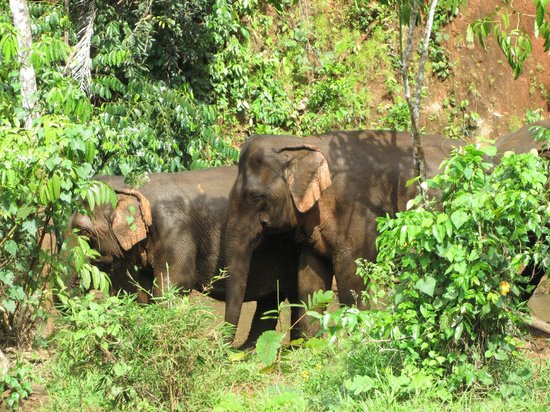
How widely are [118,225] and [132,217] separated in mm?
177

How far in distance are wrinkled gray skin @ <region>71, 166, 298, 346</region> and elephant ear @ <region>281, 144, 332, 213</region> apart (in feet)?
2.43

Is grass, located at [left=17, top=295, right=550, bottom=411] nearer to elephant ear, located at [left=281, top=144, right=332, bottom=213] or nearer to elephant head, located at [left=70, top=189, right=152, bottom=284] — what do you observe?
elephant ear, located at [left=281, top=144, right=332, bottom=213]

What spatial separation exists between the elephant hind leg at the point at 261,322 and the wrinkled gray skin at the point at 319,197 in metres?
0.82

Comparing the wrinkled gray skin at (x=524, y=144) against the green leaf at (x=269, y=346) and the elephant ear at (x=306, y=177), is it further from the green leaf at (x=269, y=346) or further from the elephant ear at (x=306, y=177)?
the green leaf at (x=269, y=346)

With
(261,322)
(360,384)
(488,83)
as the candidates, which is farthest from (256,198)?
(488,83)

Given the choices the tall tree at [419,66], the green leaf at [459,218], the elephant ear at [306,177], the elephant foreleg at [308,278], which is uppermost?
the tall tree at [419,66]

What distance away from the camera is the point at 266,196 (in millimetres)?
10117

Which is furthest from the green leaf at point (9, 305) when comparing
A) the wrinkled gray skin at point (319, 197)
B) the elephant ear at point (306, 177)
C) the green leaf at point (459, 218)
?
the elephant ear at point (306, 177)

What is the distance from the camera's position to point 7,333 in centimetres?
721

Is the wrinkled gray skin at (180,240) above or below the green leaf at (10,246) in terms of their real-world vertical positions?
below

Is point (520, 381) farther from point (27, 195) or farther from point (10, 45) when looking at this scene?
point (10, 45)

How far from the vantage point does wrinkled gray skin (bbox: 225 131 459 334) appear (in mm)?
10164

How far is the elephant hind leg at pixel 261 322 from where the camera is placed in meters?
11.0

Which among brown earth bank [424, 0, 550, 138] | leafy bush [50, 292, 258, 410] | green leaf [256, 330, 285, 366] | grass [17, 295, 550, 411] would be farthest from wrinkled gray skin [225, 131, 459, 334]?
brown earth bank [424, 0, 550, 138]
